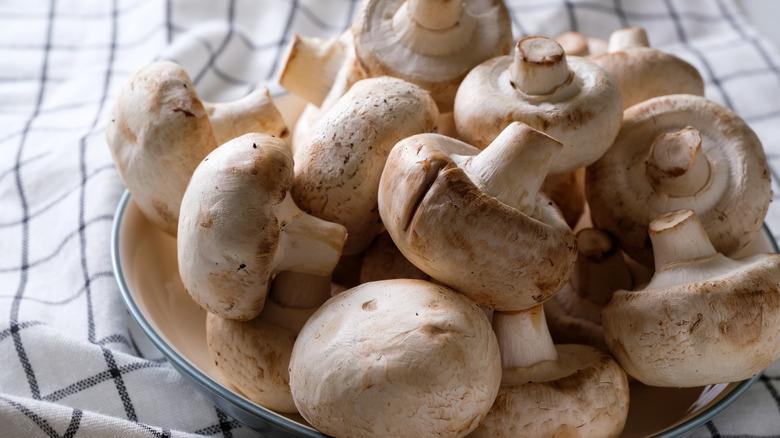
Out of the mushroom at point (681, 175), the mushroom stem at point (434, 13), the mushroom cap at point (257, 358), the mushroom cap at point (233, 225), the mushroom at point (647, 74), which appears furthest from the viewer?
the mushroom at point (647, 74)

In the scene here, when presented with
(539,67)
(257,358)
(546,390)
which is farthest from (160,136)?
(546,390)

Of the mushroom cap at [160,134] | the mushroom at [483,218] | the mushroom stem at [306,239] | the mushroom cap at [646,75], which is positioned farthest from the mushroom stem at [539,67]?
the mushroom cap at [160,134]

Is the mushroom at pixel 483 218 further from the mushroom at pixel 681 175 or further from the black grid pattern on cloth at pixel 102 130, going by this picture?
the black grid pattern on cloth at pixel 102 130

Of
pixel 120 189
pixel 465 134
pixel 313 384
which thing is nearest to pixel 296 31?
pixel 120 189

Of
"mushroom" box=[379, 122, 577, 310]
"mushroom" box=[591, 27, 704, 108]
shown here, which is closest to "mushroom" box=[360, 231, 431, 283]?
"mushroom" box=[379, 122, 577, 310]

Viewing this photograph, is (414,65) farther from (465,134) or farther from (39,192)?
(39,192)

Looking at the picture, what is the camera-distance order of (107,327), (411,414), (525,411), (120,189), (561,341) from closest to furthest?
(411,414) → (525,411) → (561,341) → (107,327) → (120,189)

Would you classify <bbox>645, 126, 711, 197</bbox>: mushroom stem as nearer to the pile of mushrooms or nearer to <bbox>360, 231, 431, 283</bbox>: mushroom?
the pile of mushrooms
